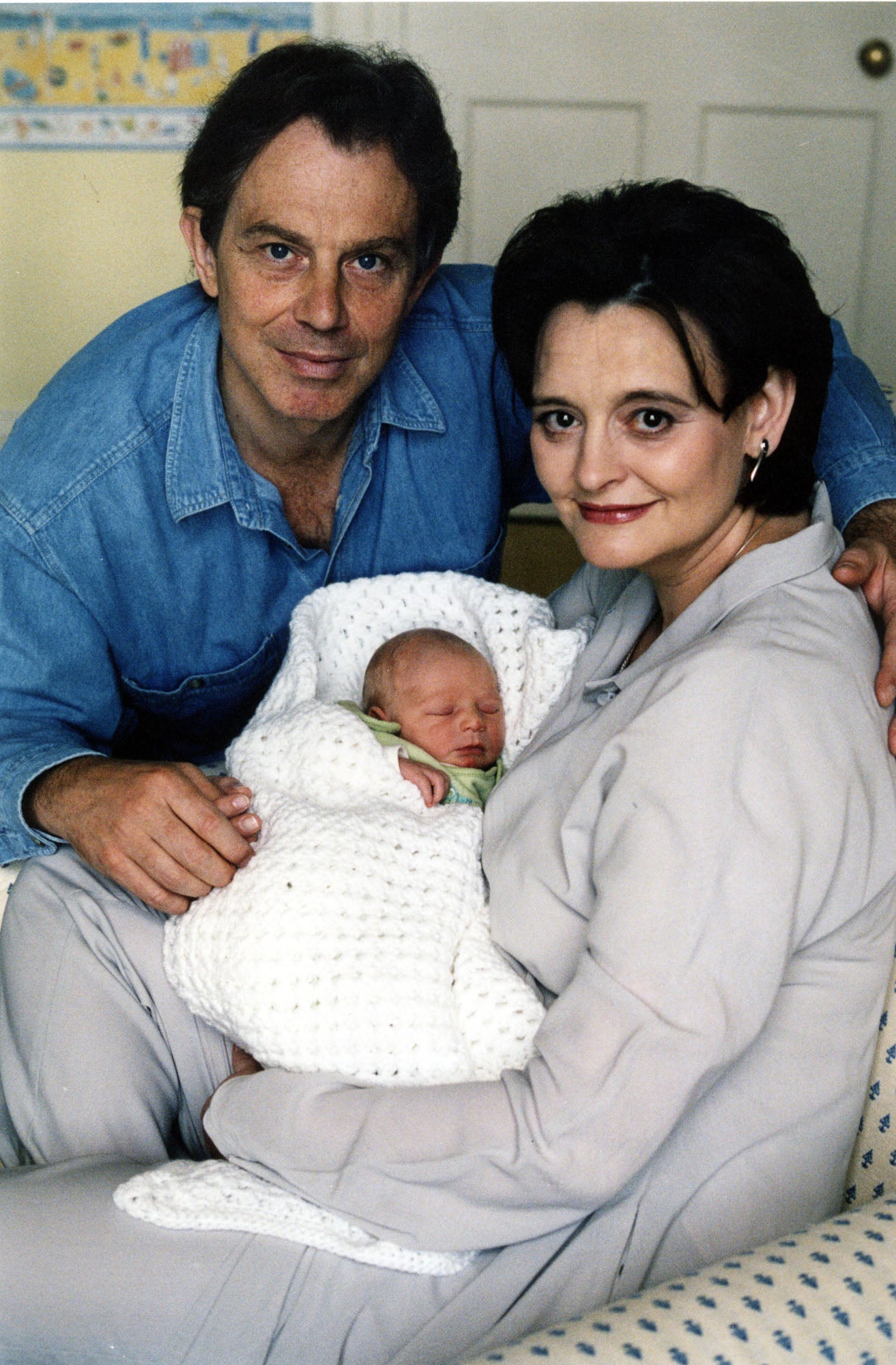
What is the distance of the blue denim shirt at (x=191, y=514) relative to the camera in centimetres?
166

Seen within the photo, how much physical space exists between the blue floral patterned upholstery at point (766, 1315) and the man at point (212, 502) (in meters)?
0.61

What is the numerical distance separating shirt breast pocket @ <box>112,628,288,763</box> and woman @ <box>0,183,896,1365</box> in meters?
0.70

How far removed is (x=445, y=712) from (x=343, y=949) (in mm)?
432

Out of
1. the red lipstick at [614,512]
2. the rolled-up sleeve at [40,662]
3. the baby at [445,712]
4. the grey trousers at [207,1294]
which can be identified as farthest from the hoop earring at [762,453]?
the rolled-up sleeve at [40,662]

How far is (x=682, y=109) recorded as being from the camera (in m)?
3.28

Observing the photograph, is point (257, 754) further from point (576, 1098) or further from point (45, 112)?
point (45, 112)

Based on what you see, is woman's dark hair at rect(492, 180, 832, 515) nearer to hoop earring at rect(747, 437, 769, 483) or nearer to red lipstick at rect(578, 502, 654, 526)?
hoop earring at rect(747, 437, 769, 483)

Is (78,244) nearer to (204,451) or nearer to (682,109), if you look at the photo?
(682,109)

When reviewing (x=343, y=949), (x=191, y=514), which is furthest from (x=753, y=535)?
(x=191, y=514)

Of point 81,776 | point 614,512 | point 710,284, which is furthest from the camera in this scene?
point 81,776

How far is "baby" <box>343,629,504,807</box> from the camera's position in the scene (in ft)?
5.21

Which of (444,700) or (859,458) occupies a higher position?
(859,458)

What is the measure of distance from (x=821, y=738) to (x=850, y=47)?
9.04 feet

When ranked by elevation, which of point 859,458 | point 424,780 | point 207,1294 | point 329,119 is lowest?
point 207,1294
